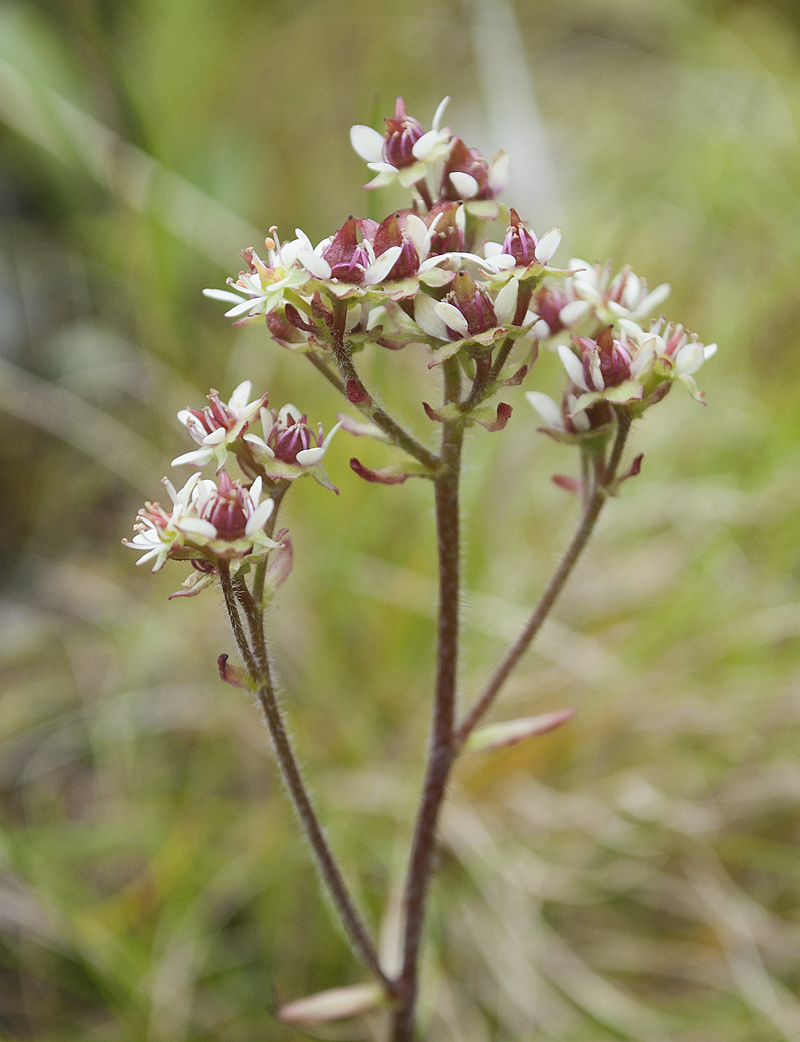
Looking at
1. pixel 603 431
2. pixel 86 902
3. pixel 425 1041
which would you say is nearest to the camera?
pixel 603 431

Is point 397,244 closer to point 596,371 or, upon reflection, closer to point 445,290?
point 445,290

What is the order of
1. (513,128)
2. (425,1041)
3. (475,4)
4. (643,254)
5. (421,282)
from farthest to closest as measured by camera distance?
(475,4) → (513,128) → (643,254) → (425,1041) → (421,282)

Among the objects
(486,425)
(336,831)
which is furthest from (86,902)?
(486,425)

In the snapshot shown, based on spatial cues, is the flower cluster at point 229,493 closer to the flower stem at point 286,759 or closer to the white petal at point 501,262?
the flower stem at point 286,759

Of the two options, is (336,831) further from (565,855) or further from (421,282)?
(421,282)

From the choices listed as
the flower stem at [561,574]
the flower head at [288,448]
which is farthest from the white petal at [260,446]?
the flower stem at [561,574]

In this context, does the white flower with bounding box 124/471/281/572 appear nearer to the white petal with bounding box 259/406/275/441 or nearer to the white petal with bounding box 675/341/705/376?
the white petal with bounding box 259/406/275/441

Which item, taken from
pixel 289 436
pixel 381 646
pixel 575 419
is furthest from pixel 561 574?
pixel 381 646

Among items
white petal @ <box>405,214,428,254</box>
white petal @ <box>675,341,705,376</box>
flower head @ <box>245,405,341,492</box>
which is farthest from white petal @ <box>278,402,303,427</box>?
white petal @ <box>675,341,705,376</box>
